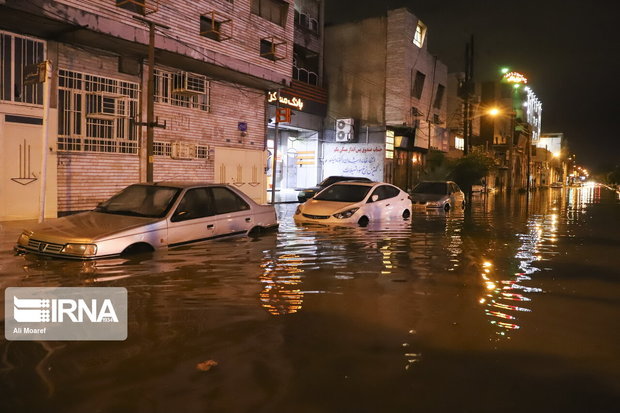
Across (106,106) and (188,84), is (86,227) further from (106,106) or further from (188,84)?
(188,84)

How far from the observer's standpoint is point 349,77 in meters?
38.3

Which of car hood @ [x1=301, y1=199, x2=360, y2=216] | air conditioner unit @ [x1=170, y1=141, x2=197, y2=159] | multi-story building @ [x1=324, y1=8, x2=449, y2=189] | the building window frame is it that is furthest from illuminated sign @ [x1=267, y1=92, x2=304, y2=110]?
car hood @ [x1=301, y1=199, x2=360, y2=216]

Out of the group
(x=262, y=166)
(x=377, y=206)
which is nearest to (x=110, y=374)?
(x=377, y=206)

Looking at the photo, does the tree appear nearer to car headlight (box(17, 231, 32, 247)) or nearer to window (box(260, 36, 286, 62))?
window (box(260, 36, 286, 62))

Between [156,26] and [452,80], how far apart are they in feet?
134

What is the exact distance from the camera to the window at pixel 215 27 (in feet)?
65.4

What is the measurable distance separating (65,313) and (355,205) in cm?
944

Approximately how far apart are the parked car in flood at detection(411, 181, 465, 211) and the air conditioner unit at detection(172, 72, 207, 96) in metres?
9.64

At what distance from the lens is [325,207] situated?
46.8 ft

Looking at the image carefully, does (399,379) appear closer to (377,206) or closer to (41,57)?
(377,206)

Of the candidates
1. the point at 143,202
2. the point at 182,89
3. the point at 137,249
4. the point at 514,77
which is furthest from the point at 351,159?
the point at 514,77

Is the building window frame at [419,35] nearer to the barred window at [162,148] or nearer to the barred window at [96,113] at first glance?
the barred window at [162,148]

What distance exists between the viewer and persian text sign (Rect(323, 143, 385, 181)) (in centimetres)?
3738

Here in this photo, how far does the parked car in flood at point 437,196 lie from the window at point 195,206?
14.1 m
